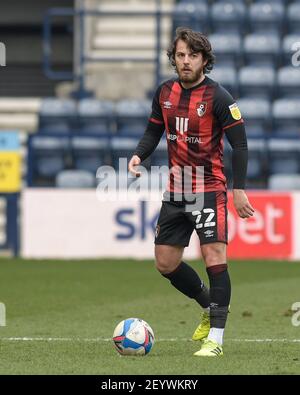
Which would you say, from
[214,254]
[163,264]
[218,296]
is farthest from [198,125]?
[218,296]

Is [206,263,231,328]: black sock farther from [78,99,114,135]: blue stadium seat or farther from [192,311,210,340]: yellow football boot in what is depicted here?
[78,99,114,135]: blue stadium seat

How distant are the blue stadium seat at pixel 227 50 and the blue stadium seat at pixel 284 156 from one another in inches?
113

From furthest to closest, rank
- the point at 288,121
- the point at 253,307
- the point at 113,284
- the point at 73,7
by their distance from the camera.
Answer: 1. the point at 73,7
2. the point at 288,121
3. the point at 113,284
4. the point at 253,307

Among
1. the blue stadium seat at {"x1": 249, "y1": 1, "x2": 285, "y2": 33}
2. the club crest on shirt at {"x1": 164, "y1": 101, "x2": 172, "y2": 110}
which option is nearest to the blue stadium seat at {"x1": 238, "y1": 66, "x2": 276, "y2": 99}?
the blue stadium seat at {"x1": 249, "y1": 1, "x2": 285, "y2": 33}

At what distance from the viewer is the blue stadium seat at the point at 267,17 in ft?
65.3

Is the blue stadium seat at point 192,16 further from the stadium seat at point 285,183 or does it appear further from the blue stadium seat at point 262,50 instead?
the stadium seat at point 285,183

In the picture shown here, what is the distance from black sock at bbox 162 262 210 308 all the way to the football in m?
0.55

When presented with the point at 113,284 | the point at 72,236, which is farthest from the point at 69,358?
the point at 72,236

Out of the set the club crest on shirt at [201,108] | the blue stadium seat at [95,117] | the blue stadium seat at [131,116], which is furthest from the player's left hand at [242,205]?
the blue stadium seat at [95,117]

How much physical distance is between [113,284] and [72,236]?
3316 millimetres

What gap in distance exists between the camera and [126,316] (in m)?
9.40

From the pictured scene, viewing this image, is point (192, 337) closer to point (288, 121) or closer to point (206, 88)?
point (206, 88)

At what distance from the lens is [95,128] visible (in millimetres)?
18031

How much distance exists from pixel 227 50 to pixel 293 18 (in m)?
1.44
